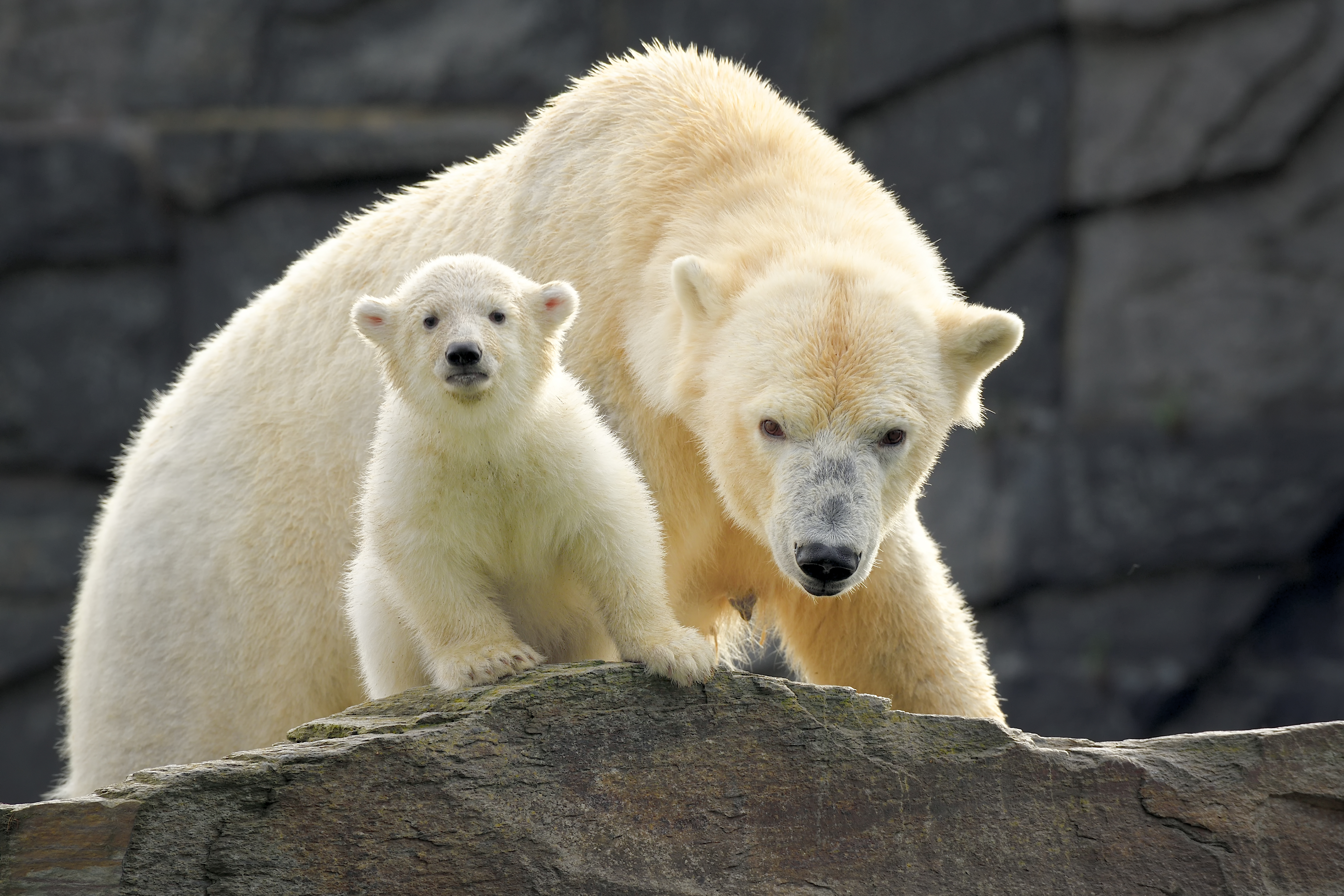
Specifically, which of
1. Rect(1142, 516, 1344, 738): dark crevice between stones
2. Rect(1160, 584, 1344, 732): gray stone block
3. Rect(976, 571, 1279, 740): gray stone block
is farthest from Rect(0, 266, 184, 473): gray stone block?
Rect(1160, 584, 1344, 732): gray stone block

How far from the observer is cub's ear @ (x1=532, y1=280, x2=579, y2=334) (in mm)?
3652

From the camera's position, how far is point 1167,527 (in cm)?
913

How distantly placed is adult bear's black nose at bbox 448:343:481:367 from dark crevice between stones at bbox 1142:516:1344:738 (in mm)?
7068

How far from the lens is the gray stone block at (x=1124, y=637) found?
928 cm

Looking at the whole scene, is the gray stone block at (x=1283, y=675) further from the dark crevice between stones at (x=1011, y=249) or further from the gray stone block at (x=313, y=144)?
the gray stone block at (x=313, y=144)

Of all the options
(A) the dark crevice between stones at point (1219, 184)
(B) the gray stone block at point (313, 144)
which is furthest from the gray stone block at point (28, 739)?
(A) the dark crevice between stones at point (1219, 184)

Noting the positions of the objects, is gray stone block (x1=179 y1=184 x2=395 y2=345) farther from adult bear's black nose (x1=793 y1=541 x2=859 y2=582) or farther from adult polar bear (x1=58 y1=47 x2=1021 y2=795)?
adult bear's black nose (x1=793 y1=541 x2=859 y2=582)

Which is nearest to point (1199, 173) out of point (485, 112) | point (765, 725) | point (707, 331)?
point (485, 112)

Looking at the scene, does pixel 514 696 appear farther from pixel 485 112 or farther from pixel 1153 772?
pixel 485 112

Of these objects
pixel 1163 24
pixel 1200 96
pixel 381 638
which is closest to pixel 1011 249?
pixel 1200 96

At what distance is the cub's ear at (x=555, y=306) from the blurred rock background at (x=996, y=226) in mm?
5405

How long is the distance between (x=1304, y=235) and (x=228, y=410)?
6.62m

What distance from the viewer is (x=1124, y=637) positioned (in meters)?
9.32

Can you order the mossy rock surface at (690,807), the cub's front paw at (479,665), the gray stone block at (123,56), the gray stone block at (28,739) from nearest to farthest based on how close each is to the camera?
1. the mossy rock surface at (690,807)
2. the cub's front paw at (479,665)
3. the gray stone block at (123,56)
4. the gray stone block at (28,739)
